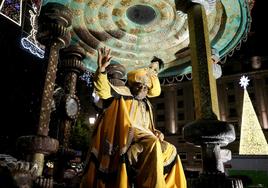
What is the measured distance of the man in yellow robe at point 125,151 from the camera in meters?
3.18

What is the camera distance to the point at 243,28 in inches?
237

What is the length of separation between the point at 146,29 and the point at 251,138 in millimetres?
12296

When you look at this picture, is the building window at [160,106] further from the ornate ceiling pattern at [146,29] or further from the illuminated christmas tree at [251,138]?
the ornate ceiling pattern at [146,29]

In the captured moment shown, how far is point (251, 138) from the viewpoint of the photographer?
51.6ft

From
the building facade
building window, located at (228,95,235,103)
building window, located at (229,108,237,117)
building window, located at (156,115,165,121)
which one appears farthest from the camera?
building window, located at (156,115,165,121)

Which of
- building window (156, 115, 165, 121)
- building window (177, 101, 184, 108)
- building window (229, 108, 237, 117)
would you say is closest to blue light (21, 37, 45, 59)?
building window (229, 108, 237, 117)

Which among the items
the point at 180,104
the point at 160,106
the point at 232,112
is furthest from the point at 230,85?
the point at 160,106

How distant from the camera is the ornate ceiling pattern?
598 cm

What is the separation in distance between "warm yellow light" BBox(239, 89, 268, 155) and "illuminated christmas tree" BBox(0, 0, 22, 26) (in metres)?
13.5

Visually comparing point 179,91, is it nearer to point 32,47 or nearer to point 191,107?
point 191,107

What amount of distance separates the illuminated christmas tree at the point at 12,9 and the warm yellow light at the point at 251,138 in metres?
13.5

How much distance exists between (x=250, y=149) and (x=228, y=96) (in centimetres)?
3135

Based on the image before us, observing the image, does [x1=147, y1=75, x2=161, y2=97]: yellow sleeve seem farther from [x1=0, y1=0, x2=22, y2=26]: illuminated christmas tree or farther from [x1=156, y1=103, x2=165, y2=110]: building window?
[x1=156, y1=103, x2=165, y2=110]: building window

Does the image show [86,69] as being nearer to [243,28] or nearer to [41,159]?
[41,159]
